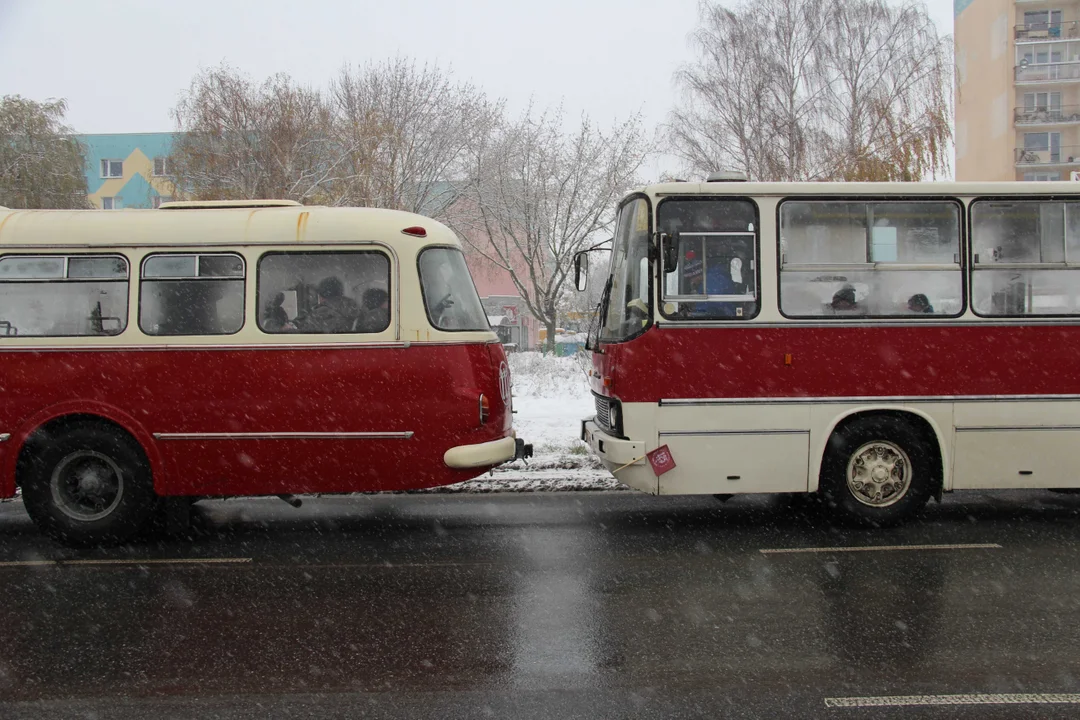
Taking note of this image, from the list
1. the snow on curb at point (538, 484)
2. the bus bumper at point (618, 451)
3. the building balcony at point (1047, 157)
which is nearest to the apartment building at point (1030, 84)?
the building balcony at point (1047, 157)

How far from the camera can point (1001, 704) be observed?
433 cm

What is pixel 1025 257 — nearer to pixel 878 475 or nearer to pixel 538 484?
pixel 878 475

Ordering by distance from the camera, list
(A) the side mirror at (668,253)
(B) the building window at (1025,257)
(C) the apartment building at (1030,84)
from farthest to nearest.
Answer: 1. (C) the apartment building at (1030,84)
2. (B) the building window at (1025,257)
3. (A) the side mirror at (668,253)

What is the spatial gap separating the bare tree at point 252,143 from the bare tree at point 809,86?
15025 millimetres

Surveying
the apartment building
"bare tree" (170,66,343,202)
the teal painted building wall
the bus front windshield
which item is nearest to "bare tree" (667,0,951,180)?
"bare tree" (170,66,343,202)

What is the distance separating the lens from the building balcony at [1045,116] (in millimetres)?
55062

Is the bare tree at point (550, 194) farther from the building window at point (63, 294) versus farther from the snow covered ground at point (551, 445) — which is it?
the building window at point (63, 294)

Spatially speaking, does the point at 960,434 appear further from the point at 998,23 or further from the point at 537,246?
the point at 998,23

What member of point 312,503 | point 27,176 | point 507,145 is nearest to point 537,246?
point 507,145

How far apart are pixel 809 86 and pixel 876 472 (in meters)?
31.3

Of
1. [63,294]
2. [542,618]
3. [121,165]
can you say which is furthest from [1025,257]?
[121,165]

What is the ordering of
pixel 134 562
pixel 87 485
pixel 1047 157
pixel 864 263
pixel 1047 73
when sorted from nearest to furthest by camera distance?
1. pixel 134 562
2. pixel 87 485
3. pixel 864 263
4. pixel 1047 73
5. pixel 1047 157

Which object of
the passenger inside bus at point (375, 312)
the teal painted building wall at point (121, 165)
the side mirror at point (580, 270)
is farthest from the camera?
the teal painted building wall at point (121, 165)

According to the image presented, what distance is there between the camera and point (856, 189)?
8.12m
